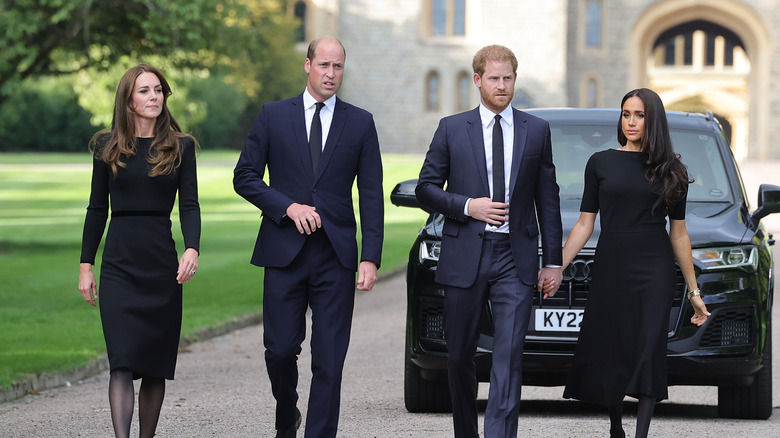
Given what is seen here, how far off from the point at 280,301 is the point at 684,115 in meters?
3.50

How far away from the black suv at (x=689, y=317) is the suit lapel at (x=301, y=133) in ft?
4.49

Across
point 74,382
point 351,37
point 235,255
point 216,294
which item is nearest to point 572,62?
point 351,37

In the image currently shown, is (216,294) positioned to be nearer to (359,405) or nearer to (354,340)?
(354,340)

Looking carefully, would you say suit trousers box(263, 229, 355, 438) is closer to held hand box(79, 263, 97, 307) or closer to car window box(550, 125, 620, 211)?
held hand box(79, 263, 97, 307)

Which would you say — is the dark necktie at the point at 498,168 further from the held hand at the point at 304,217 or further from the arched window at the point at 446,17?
the arched window at the point at 446,17

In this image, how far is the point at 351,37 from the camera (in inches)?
2518

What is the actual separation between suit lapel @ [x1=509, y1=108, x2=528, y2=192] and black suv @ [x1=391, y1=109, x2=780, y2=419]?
1.16m

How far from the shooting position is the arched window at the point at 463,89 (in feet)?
209

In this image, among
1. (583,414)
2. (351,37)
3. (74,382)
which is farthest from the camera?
(351,37)

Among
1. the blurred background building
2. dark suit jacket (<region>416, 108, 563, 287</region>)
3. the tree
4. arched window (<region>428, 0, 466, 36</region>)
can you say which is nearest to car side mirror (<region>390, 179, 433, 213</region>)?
dark suit jacket (<region>416, 108, 563, 287</region>)

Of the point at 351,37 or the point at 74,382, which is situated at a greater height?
the point at 351,37

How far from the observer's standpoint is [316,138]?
5.95 m

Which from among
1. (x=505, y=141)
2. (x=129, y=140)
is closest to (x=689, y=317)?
(x=505, y=141)

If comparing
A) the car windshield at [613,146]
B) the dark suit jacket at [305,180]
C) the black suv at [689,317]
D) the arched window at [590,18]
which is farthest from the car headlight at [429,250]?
the arched window at [590,18]
